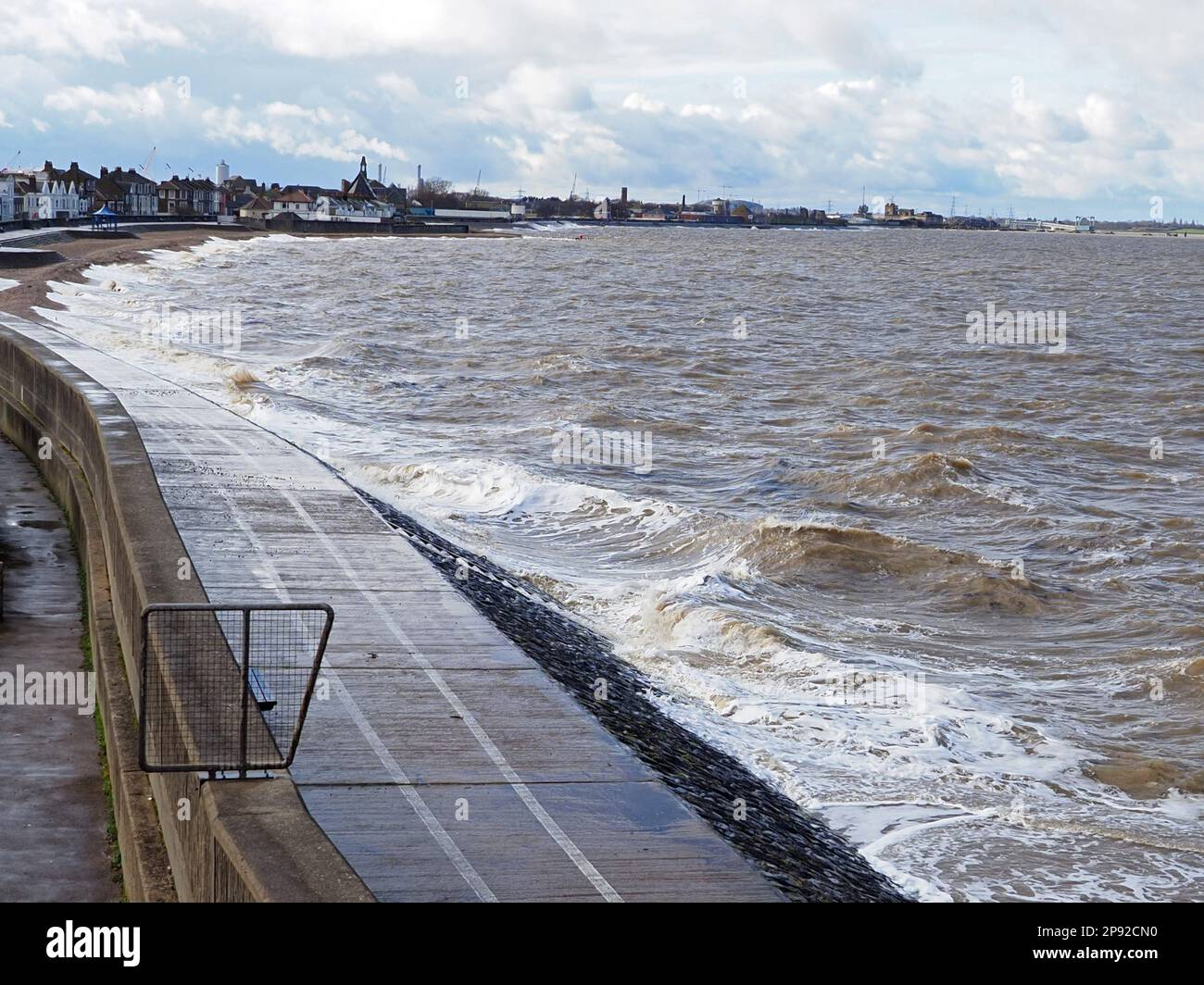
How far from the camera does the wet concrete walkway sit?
809 centimetres

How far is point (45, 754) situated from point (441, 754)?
3.01m

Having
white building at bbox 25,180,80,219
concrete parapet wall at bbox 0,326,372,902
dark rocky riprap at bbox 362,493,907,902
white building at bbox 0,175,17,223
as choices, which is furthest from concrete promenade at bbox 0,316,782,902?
white building at bbox 0,175,17,223

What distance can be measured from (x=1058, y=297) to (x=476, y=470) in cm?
5666

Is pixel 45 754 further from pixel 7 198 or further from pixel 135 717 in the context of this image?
pixel 7 198

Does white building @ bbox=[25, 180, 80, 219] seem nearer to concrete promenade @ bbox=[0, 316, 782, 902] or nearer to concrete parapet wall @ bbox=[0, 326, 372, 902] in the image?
concrete parapet wall @ bbox=[0, 326, 372, 902]

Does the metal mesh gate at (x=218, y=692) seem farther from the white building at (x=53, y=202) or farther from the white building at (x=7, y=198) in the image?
the white building at (x=7, y=198)

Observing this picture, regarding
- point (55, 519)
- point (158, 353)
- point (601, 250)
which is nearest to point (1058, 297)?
point (158, 353)

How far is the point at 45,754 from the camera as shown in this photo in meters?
9.75

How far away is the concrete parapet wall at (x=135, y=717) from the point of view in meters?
6.39

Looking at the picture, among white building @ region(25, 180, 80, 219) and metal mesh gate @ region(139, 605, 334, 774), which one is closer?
metal mesh gate @ region(139, 605, 334, 774)

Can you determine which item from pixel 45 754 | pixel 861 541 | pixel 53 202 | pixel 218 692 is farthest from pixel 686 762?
pixel 53 202

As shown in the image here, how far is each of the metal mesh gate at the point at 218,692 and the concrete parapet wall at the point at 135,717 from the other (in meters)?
0.18

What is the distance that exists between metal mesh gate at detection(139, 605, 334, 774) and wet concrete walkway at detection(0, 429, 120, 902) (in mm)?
1025

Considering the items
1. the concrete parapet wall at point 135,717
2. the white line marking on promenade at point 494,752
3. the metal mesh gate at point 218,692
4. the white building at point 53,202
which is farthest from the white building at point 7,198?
the metal mesh gate at point 218,692
